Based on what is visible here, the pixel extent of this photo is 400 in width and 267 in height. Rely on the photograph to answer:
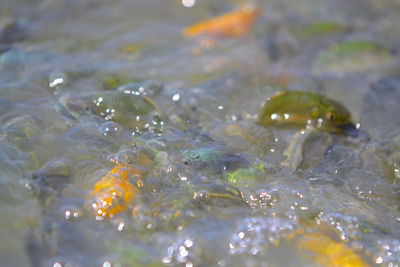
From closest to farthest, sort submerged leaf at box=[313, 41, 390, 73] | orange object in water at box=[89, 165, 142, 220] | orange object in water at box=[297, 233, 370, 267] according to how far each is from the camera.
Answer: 1. orange object in water at box=[297, 233, 370, 267]
2. orange object in water at box=[89, 165, 142, 220]
3. submerged leaf at box=[313, 41, 390, 73]

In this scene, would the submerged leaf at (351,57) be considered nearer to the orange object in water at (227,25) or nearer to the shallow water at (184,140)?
the shallow water at (184,140)

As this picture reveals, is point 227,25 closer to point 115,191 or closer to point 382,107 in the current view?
point 382,107

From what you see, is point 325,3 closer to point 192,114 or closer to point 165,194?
point 192,114

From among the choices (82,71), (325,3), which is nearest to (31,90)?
(82,71)

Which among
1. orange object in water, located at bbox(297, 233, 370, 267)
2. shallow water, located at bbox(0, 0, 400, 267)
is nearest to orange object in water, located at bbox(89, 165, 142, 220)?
shallow water, located at bbox(0, 0, 400, 267)

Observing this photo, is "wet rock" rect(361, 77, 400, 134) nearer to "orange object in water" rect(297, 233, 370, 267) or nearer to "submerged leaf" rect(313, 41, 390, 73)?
"submerged leaf" rect(313, 41, 390, 73)

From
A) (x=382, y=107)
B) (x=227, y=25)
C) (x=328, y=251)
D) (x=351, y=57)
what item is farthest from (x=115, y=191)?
(x=351, y=57)
